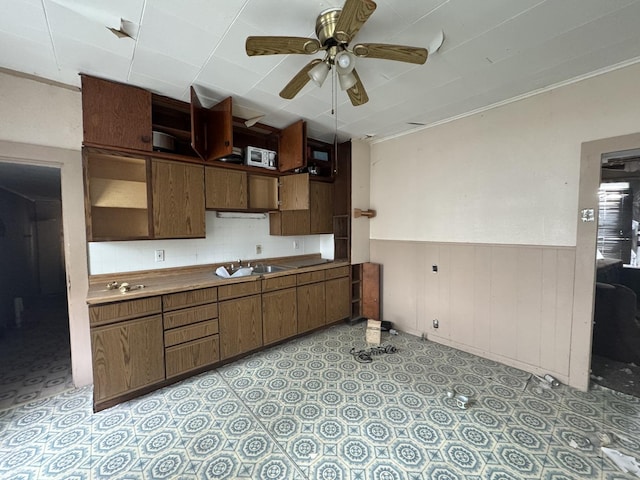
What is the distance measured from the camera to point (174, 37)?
5.49 ft

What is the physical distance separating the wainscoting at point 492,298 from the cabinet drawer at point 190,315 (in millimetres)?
2336

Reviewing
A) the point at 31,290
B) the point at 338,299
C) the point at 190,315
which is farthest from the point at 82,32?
the point at 31,290

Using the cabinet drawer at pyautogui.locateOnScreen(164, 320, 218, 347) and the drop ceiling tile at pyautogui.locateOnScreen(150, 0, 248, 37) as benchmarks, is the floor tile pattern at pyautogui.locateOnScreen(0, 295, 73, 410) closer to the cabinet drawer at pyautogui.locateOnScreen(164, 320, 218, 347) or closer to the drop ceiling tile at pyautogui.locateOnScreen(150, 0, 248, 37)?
the cabinet drawer at pyautogui.locateOnScreen(164, 320, 218, 347)

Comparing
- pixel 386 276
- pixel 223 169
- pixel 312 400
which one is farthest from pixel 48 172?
pixel 386 276

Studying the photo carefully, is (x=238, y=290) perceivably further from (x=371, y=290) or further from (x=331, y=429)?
(x=371, y=290)

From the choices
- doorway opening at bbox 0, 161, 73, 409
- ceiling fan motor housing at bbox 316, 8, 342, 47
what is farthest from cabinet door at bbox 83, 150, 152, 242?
ceiling fan motor housing at bbox 316, 8, 342, 47

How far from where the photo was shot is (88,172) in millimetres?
2211

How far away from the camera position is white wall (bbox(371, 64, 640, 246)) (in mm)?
2135

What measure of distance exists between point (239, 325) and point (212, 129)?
1997 millimetres

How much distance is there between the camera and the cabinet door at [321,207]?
144 inches

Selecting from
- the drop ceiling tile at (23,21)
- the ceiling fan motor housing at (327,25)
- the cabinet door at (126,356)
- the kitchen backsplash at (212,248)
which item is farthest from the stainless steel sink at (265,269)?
the drop ceiling tile at (23,21)

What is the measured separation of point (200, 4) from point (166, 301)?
2.10 metres

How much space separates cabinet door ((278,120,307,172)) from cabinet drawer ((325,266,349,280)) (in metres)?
1.41

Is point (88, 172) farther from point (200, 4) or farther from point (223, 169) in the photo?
point (200, 4)
